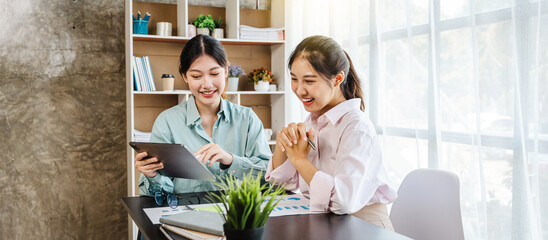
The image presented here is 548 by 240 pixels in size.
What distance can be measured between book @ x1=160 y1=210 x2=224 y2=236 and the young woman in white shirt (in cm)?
35

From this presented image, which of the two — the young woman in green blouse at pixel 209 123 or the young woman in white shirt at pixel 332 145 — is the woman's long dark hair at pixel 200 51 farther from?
the young woman in white shirt at pixel 332 145

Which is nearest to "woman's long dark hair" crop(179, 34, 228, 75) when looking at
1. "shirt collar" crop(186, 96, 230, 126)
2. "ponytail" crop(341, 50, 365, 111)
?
"shirt collar" crop(186, 96, 230, 126)

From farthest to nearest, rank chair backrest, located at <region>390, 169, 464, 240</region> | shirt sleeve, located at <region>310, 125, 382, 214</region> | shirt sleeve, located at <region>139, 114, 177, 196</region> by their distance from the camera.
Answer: shirt sleeve, located at <region>139, 114, 177, 196</region>, chair backrest, located at <region>390, 169, 464, 240</region>, shirt sleeve, located at <region>310, 125, 382, 214</region>

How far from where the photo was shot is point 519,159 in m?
2.07

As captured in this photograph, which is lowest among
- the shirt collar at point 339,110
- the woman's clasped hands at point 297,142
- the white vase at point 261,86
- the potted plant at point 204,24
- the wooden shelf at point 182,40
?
the woman's clasped hands at point 297,142

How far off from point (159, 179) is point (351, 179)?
863 millimetres

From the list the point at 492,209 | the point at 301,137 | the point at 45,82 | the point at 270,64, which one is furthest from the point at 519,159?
the point at 45,82

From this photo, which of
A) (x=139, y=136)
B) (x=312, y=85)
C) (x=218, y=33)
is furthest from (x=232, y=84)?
(x=312, y=85)

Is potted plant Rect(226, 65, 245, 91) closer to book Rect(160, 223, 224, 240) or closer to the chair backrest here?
the chair backrest

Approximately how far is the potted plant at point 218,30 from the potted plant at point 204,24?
0.05 m

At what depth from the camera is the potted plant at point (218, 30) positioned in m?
3.57

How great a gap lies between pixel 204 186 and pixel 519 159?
1.39m

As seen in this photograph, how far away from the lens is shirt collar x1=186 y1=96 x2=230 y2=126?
2.27 m

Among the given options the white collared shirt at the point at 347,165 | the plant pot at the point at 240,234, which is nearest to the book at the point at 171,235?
the plant pot at the point at 240,234
